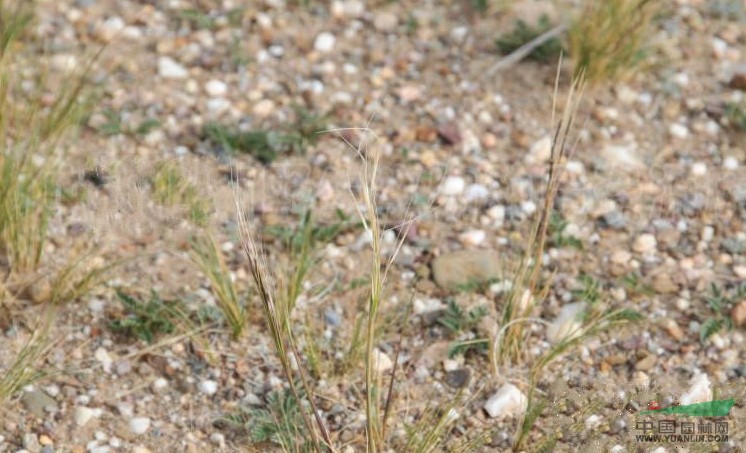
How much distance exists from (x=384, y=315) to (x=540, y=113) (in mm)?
1145

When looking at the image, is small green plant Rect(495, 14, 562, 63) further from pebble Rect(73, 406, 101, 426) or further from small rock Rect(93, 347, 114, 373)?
pebble Rect(73, 406, 101, 426)

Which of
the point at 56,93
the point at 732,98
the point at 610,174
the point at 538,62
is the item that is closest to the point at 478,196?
the point at 610,174

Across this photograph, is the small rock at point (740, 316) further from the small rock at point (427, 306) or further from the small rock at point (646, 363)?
the small rock at point (427, 306)

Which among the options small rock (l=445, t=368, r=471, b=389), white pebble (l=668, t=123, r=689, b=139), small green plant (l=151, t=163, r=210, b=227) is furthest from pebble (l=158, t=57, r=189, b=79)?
white pebble (l=668, t=123, r=689, b=139)

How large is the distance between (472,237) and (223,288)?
0.85 m

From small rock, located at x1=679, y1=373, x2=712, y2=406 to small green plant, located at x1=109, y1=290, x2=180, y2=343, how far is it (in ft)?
4.62

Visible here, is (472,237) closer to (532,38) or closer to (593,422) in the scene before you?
(593,422)

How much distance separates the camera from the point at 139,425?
3047mm

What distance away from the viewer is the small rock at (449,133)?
4.00 m

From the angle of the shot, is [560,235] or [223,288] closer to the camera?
[223,288]

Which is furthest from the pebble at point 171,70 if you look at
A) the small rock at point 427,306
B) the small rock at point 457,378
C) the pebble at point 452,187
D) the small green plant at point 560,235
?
the small rock at point 457,378

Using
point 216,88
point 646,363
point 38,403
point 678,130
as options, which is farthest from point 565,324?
point 216,88

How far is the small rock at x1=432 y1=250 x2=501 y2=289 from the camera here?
3512mm

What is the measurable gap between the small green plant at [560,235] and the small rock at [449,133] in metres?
0.49
